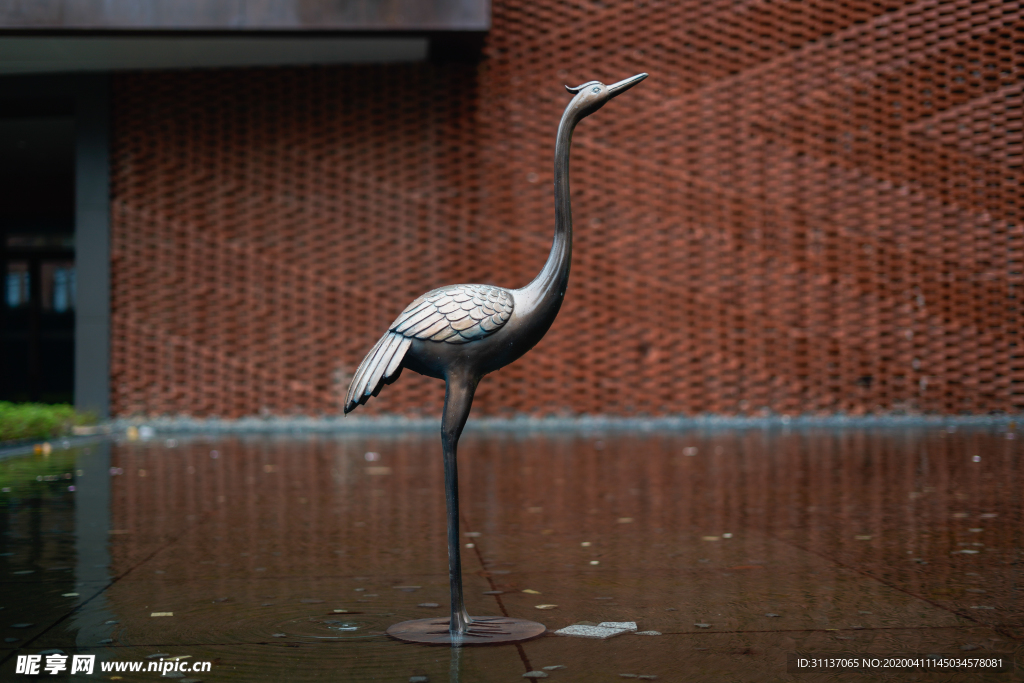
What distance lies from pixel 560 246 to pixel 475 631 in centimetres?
120

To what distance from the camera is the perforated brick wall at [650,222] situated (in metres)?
11.2

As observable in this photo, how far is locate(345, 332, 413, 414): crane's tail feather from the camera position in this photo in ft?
8.35

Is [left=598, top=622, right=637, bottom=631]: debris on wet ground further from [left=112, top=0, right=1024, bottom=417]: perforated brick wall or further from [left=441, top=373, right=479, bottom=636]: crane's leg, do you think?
[left=112, top=0, right=1024, bottom=417]: perforated brick wall

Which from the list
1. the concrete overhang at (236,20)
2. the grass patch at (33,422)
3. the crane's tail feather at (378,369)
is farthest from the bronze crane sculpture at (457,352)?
the concrete overhang at (236,20)

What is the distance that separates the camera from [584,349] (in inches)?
440

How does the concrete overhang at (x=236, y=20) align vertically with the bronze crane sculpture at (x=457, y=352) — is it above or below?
above

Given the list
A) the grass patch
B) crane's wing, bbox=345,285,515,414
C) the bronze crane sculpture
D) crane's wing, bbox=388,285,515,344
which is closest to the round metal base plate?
the bronze crane sculpture

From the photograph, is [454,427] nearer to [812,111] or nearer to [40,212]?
[812,111]

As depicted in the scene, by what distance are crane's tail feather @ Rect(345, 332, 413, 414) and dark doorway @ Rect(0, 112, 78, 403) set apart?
18.8 meters

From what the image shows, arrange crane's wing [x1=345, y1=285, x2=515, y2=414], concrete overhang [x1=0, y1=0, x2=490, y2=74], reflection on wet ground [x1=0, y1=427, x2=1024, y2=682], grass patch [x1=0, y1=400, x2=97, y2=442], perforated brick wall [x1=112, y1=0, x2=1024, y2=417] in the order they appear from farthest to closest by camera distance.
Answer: perforated brick wall [x1=112, y1=0, x2=1024, y2=417]
concrete overhang [x1=0, y1=0, x2=490, y2=74]
grass patch [x1=0, y1=400, x2=97, y2=442]
crane's wing [x1=345, y1=285, x2=515, y2=414]
reflection on wet ground [x1=0, y1=427, x2=1024, y2=682]

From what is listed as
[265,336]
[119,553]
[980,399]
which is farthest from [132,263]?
[980,399]

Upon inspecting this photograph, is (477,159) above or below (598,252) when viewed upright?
above

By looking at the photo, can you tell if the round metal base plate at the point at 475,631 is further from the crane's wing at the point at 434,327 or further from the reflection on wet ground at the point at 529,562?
the crane's wing at the point at 434,327

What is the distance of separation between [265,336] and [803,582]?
9.25 m
